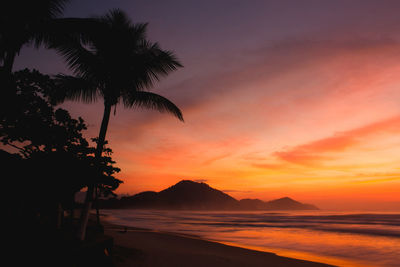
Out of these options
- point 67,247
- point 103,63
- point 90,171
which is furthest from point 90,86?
point 67,247

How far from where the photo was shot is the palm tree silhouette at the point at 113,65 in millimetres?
9758

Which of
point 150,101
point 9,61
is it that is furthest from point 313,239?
point 9,61

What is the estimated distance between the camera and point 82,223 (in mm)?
8805

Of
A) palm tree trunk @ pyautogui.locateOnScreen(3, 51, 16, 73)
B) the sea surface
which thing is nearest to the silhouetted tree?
palm tree trunk @ pyautogui.locateOnScreen(3, 51, 16, 73)

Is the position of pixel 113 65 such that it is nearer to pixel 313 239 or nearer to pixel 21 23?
pixel 21 23

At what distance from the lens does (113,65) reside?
995 centimetres

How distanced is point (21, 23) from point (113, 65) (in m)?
3.04

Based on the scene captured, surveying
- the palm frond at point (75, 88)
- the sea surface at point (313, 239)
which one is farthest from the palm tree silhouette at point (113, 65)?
the sea surface at point (313, 239)

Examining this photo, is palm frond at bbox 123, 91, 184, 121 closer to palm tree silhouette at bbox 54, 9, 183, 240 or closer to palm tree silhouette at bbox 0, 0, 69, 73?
palm tree silhouette at bbox 54, 9, 183, 240

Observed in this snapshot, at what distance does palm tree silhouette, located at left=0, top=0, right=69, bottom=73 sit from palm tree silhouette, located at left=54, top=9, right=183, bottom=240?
46.4 inches

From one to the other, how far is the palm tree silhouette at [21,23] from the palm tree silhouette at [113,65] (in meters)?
1.18

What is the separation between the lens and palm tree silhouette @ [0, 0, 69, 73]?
7.18 m

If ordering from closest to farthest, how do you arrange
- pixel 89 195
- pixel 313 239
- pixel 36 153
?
pixel 36 153, pixel 89 195, pixel 313 239

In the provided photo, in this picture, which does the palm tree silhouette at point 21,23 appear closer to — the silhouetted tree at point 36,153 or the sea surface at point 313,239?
the silhouetted tree at point 36,153
